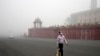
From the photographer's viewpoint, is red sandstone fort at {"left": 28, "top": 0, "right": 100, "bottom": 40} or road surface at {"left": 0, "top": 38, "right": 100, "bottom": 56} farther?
red sandstone fort at {"left": 28, "top": 0, "right": 100, "bottom": 40}

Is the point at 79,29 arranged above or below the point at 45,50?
above

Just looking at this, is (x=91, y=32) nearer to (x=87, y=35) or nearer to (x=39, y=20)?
(x=87, y=35)

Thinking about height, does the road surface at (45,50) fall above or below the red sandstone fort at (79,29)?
below

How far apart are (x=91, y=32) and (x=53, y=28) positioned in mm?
16621

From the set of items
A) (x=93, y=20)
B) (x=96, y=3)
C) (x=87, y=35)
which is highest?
(x=96, y=3)

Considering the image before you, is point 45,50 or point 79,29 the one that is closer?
point 45,50

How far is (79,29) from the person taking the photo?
51281 mm

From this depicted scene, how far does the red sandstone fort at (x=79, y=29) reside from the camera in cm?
4717

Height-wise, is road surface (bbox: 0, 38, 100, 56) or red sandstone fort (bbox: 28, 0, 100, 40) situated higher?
red sandstone fort (bbox: 28, 0, 100, 40)

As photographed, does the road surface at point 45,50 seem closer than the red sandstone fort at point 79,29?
Yes

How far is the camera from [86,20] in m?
78.7

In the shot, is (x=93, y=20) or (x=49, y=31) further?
(x=93, y=20)

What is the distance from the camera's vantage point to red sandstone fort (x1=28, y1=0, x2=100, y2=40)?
47175mm

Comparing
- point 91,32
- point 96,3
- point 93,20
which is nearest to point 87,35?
point 91,32
